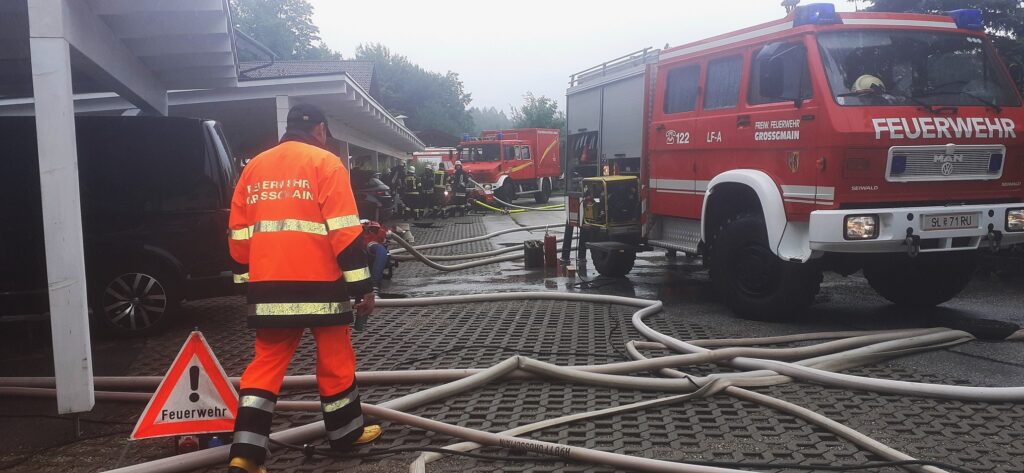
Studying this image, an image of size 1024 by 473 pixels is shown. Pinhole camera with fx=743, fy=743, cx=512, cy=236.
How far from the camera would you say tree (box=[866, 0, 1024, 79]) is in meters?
9.20

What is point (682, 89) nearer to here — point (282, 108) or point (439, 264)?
point (439, 264)

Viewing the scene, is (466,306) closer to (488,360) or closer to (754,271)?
(488,360)

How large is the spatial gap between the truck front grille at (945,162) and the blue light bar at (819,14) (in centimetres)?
113

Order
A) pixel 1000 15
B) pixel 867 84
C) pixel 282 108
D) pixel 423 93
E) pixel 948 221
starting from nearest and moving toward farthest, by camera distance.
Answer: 1. pixel 948 221
2. pixel 867 84
3. pixel 1000 15
4. pixel 282 108
5. pixel 423 93

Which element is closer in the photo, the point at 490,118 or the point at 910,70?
the point at 910,70

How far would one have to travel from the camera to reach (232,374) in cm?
482

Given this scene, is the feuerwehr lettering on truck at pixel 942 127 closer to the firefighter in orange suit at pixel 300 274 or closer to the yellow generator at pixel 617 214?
the yellow generator at pixel 617 214

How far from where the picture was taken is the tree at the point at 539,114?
64.2 meters

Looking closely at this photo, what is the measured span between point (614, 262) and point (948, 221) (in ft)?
13.0

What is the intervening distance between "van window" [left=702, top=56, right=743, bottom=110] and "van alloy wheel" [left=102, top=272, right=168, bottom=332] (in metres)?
5.05

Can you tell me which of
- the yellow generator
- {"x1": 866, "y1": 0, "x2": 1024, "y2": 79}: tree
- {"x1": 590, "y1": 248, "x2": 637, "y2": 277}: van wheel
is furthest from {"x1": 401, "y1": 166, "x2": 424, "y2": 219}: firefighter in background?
{"x1": 866, "y1": 0, "x2": 1024, "y2": 79}: tree

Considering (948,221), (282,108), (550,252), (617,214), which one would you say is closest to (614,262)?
(617,214)

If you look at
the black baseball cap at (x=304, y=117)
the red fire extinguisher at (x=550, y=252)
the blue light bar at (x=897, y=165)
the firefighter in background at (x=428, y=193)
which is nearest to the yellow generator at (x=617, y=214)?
the red fire extinguisher at (x=550, y=252)

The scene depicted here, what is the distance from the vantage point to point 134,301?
607 centimetres
